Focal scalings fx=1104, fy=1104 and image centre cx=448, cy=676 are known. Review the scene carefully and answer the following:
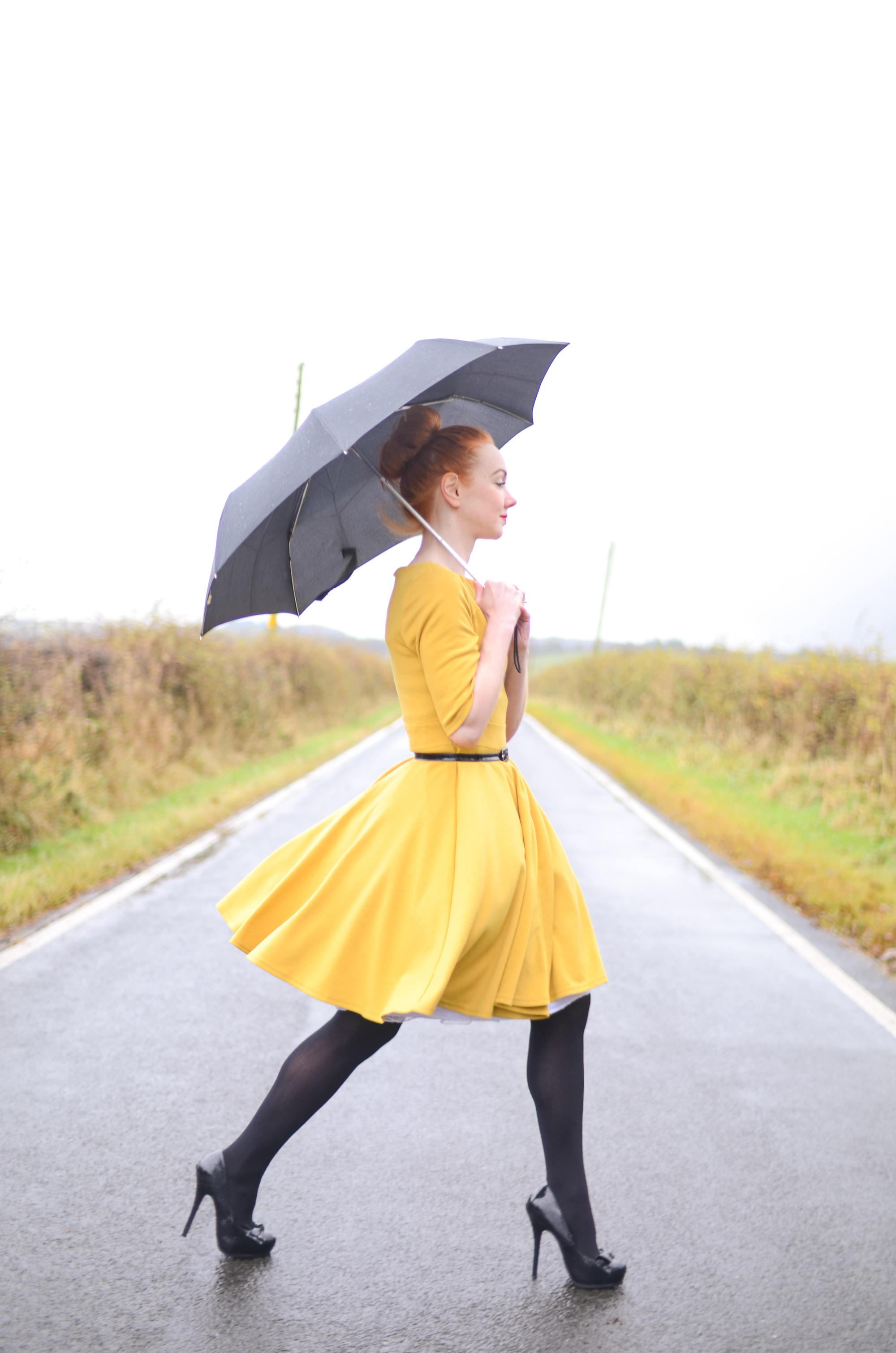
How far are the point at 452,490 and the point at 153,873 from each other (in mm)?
5798

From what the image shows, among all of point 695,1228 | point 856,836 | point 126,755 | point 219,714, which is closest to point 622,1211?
point 695,1228

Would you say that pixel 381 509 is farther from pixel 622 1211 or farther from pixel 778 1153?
pixel 778 1153

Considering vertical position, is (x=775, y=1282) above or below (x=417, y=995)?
below

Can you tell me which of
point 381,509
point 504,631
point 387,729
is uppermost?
point 381,509

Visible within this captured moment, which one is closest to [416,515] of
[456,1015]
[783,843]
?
[456,1015]

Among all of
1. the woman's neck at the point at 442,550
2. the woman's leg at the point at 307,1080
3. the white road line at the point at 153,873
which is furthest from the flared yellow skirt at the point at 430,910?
the white road line at the point at 153,873

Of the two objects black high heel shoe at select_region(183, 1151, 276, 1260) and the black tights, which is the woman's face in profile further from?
black high heel shoe at select_region(183, 1151, 276, 1260)

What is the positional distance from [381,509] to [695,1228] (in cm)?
209

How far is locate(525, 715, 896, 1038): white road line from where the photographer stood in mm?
5203

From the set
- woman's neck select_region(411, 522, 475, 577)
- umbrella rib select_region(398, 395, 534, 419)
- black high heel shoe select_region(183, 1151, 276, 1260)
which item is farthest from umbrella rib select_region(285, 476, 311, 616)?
black high heel shoe select_region(183, 1151, 276, 1260)

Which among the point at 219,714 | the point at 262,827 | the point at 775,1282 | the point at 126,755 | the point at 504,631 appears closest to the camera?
the point at 504,631

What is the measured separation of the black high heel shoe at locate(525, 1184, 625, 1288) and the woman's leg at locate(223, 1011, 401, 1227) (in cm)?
55

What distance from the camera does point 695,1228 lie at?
2971 millimetres

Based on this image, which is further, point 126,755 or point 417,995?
point 126,755
